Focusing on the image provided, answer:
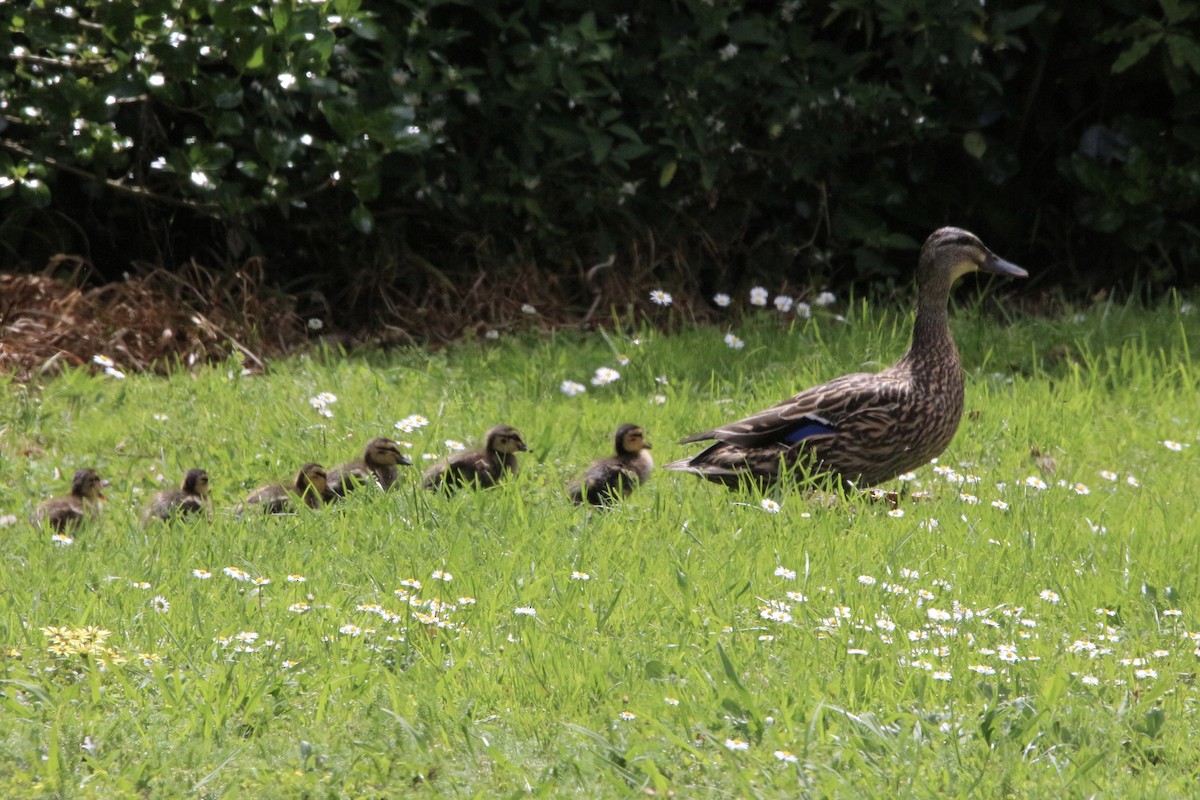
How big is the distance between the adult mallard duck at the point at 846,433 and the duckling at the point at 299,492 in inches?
53.8

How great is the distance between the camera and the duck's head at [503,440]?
6645 millimetres

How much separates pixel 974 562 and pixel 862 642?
2.93 feet

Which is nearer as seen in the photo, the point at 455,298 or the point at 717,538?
the point at 717,538

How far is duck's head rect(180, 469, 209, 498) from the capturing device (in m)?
6.34

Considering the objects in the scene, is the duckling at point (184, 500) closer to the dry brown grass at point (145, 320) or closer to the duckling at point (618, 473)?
the duckling at point (618, 473)

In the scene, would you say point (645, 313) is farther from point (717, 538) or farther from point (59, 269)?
point (717, 538)

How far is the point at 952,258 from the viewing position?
7.19 m

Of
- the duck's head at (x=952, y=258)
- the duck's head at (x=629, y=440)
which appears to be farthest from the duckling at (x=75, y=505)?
the duck's head at (x=952, y=258)

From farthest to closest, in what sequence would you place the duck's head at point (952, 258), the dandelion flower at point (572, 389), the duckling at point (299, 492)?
the dandelion flower at point (572, 389) → the duck's head at point (952, 258) → the duckling at point (299, 492)

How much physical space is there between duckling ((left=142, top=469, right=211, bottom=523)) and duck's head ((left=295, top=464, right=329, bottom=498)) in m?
0.35

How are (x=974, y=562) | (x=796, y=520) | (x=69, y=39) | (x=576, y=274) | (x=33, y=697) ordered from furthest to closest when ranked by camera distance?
1. (x=576, y=274)
2. (x=69, y=39)
3. (x=796, y=520)
4. (x=974, y=562)
5. (x=33, y=697)

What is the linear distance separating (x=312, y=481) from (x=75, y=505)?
35.4 inches

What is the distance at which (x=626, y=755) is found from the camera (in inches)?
161

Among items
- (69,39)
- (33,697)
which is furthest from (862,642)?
(69,39)
